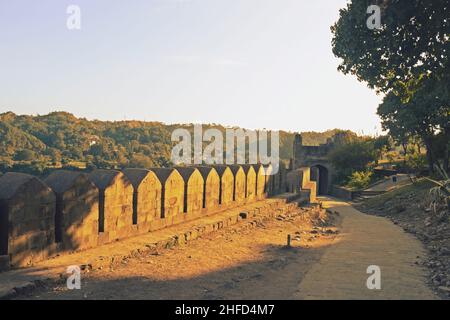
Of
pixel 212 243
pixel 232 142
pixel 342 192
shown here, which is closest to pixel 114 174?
pixel 212 243

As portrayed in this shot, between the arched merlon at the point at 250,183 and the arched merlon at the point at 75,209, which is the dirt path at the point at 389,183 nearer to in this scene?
the arched merlon at the point at 250,183

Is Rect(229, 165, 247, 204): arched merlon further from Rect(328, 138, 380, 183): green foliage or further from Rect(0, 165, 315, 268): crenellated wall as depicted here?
Rect(328, 138, 380, 183): green foliage

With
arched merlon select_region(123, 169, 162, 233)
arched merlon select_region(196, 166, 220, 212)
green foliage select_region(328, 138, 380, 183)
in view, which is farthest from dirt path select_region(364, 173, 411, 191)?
arched merlon select_region(123, 169, 162, 233)

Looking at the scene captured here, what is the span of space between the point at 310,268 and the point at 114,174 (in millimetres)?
4172

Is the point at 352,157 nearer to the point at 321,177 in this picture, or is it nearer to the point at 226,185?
the point at 321,177

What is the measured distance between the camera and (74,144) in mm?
67000

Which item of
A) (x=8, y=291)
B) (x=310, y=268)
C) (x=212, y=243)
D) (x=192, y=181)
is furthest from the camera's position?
(x=192, y=181)

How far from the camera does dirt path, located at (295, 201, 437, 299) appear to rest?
6354 millimetres

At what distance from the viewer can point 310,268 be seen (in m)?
8.15

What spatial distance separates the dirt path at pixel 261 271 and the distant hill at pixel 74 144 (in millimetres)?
28521

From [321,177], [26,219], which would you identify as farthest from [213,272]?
[321,177]

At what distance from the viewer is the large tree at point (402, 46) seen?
11.3 metres

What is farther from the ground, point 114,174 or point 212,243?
point 114,174
